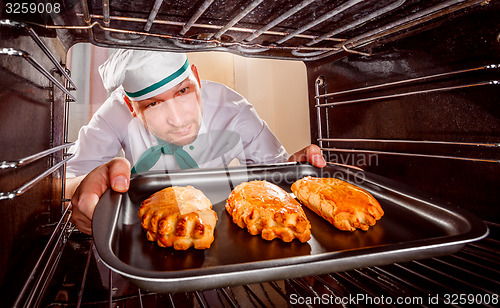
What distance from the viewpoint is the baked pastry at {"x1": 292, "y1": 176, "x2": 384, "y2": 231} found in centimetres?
86

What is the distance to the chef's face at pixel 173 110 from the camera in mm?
1606

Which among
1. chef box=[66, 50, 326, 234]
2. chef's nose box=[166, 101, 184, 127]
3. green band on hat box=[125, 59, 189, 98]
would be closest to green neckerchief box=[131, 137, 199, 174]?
chef box=[66, 50, 326, 234]

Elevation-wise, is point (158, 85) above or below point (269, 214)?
above

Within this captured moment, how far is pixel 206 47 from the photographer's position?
0.98 meters

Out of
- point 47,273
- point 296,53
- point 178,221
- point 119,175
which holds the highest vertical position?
point 296,53

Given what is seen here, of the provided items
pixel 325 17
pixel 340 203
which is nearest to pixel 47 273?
pixel 340 203

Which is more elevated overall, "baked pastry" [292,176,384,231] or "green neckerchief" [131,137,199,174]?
"green neckerchief" [131,137,199,174]

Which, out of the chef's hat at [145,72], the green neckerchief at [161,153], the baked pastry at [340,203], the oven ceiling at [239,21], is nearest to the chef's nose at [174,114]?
Result: the chef's hat at [145,72]

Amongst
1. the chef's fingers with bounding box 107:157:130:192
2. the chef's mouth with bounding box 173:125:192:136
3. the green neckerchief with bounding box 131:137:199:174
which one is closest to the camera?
the chef's fingers with bounding box 107:157:130:192

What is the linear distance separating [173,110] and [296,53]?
81 centimetres

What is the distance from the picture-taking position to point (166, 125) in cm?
167

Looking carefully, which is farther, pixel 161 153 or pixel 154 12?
pixel 161 153

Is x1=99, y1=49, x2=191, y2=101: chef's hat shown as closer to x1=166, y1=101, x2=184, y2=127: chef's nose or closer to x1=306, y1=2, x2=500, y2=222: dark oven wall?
x1=166, y1=101, x2=184, y2=127: chef's nose

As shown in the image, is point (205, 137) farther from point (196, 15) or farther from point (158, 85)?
point (196, 15)
